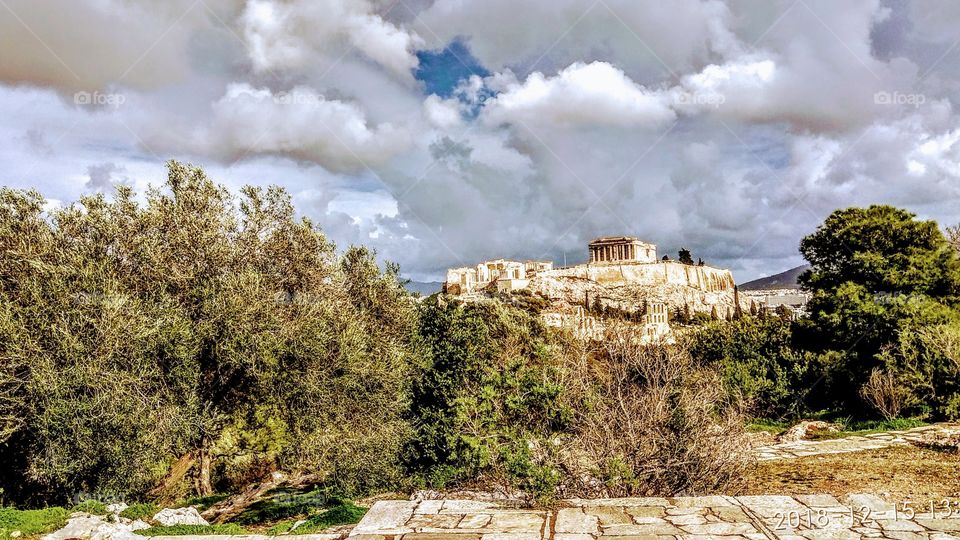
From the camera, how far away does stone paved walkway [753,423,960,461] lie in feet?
37.6

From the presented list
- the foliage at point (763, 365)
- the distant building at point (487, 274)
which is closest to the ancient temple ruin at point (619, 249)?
the distant building at point (487, 274)

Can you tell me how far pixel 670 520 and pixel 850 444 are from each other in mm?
8336

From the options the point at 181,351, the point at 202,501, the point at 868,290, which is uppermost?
the point at 868,290

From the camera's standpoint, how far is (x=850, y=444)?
39.4 feet

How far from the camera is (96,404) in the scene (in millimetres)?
9242

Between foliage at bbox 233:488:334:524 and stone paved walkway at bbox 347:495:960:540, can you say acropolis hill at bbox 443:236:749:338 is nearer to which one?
foliage at bbox 233:488:334:524

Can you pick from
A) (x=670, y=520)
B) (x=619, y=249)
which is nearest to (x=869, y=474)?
(x=670, y=520)

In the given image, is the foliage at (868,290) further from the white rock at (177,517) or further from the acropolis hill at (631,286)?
the acropolis hill at (631,286)

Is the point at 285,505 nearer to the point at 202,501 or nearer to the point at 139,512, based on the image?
the point at 202,501

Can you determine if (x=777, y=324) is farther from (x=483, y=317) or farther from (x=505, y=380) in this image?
(x=505, y=380)

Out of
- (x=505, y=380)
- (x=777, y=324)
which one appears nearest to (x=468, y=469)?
(x=505, y=380)

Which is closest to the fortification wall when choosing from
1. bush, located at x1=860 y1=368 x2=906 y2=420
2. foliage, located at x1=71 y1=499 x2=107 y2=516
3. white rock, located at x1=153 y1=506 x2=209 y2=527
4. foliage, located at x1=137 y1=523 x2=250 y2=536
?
bush, located at x1=860 y1=368 x2=906 y2=420

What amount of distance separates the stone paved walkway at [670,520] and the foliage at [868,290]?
12.3 metres

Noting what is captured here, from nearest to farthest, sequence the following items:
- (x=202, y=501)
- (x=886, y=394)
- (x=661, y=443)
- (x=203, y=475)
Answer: (x=661, y=443) < (x=202, y=501) < (x=203, y=475) < (x=886, y=394)
